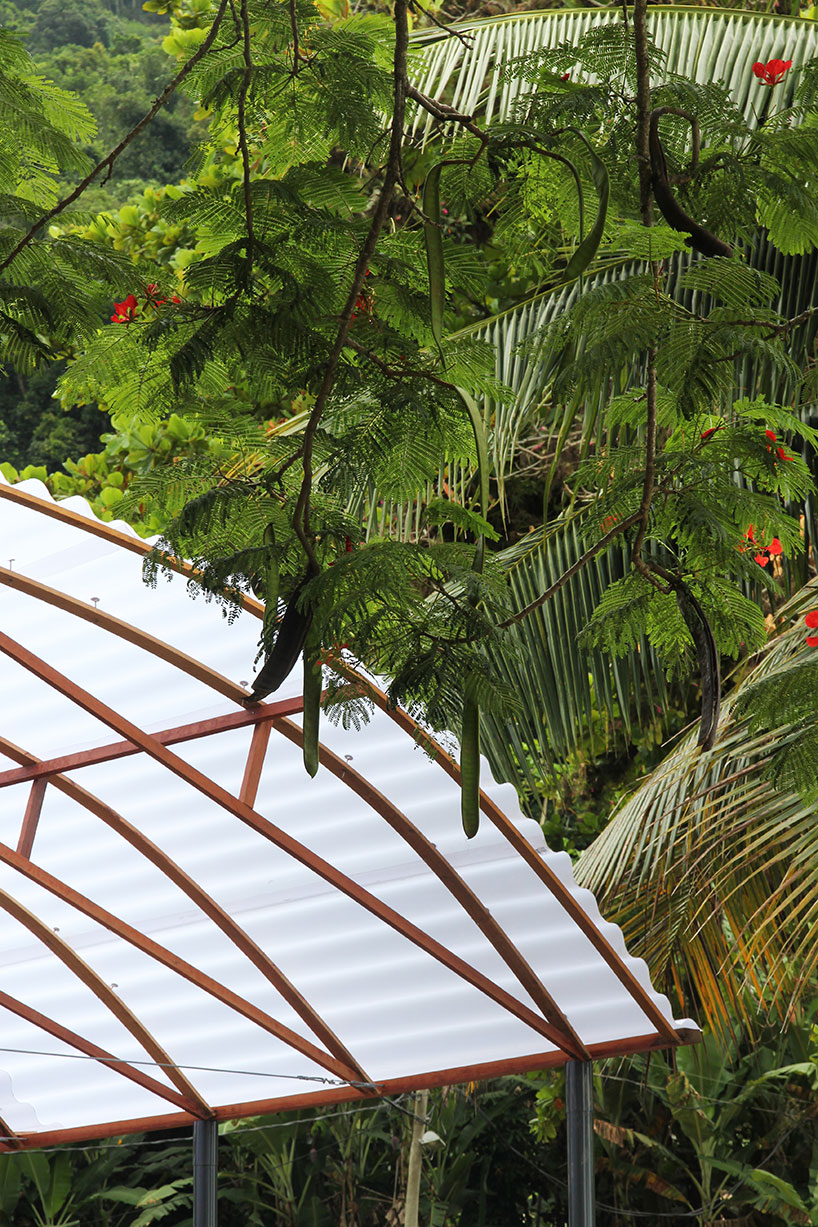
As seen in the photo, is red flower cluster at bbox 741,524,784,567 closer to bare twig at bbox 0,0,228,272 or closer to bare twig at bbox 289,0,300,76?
bare twig at bbox 289,0,300,76

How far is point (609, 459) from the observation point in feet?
12.3

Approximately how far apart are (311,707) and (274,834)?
3.73 m

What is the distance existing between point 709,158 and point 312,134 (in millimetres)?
921

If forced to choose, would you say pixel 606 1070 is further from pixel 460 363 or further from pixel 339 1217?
pixel 460 363

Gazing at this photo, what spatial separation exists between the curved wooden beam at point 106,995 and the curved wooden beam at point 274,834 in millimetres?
1639

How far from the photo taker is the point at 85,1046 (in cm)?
862

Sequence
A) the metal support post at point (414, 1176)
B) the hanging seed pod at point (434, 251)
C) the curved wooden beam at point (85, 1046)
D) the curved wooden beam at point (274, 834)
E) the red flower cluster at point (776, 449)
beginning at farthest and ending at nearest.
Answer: the metal support post at point (414, 1176) → the curved wooden beam at point (85, 1046) → the curved wooden beam at point (274, 834) → the red flower cluster at point (776, 449) → the hanging seed pod at point (434, 251)

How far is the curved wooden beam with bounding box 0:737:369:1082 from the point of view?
23.2 ft

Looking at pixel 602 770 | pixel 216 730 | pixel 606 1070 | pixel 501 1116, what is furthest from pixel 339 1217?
pixel 216 730

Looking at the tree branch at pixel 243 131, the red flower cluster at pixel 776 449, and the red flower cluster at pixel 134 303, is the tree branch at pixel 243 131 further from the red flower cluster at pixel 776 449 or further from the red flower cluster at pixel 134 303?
the red flower cluster at pixel 776 449

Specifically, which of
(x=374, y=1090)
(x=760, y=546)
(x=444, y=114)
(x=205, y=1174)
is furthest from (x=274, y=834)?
(x=444, y=114)

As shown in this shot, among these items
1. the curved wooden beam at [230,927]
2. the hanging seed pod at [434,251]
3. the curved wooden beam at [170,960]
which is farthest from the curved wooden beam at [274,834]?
the hanging seed pod at [434,251]

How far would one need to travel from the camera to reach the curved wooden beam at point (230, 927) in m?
7.07

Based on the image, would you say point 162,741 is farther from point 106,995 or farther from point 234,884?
point 106,995
